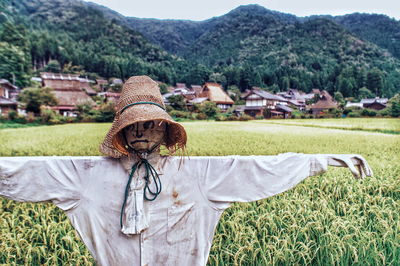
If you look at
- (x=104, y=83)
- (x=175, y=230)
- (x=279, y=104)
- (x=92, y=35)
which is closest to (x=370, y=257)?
(x=175, y=230)

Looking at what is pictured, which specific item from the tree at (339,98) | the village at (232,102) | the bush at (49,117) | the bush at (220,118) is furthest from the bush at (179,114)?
the tree at (339,98)

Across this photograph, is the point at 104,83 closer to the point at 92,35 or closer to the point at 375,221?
the point at 92,35

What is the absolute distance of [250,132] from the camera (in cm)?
288

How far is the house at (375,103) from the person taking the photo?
2.94 m

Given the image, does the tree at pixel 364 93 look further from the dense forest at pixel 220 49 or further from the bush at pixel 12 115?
the bush at pixel 12 115

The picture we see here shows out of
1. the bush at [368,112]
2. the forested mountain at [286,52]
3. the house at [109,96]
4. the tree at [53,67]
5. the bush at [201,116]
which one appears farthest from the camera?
the tree at [53,67]

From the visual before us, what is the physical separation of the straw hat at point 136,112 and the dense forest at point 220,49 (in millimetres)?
2607

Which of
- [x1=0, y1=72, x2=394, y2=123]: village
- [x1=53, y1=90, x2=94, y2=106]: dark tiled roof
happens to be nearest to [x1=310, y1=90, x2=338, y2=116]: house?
[x1=0, y1=72, x2=394, y2=123]: village

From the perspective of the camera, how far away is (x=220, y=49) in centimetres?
397

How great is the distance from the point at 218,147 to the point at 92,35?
12.2 feet

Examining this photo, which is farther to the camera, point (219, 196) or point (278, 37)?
point (278, 37)

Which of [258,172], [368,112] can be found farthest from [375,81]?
[258,172]

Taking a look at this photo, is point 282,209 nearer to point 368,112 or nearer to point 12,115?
point 368,112

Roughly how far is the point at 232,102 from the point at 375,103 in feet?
5.97
